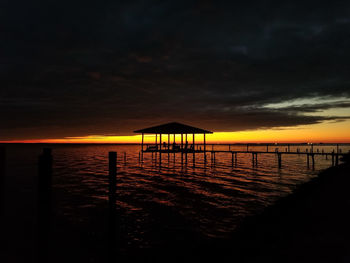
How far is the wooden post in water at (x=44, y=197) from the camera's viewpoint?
16.0 feet

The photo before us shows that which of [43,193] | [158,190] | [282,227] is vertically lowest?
[158,190]

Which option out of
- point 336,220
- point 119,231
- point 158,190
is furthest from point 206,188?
point 336,220

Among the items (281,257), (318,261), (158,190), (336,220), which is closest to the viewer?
(318,261)

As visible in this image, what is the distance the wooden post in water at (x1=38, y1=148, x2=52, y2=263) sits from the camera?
489 centimetres

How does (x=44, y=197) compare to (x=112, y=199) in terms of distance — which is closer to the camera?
(x=44, y=197)

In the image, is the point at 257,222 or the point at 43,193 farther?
the point at 257,222

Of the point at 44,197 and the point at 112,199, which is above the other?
the point at 44,197

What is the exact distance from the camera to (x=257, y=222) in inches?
306

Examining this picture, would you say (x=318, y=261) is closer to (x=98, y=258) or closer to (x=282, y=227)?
(x=282, y=227)

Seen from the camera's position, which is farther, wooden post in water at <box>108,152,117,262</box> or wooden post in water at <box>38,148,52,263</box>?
wooden post in water at <box>108,152,117,262</box>

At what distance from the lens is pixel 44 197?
5.02 metres

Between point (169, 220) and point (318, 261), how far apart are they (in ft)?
19.0

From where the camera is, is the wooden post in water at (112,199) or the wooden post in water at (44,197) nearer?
the wooden post in water at (44,197)

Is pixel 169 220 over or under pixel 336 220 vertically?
under
